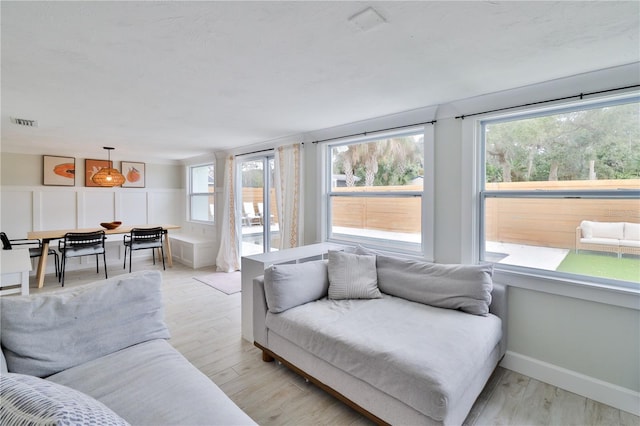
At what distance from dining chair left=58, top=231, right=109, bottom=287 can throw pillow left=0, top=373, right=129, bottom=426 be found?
468cm

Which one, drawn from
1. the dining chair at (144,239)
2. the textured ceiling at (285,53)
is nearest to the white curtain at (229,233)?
the dining chair at (144,239)

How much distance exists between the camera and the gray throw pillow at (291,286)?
2318 mm

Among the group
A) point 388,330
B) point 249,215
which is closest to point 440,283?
point 388,330

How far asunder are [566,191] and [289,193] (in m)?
3.00

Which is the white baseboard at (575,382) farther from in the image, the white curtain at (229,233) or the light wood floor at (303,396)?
the white curtain at (229,233)

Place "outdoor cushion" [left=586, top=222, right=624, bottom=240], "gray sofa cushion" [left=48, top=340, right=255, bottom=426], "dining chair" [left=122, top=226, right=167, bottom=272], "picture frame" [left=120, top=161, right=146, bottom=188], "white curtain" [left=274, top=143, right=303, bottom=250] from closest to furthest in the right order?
"gray sofa cushion" [left=48, top=340, right=255, bottom=426] < "outdoor cushion" [left=586, top=222, right=624, bottom=240] < "white curtain" [left=274, top=143, right=303, bottom=250] < "dining chair" [left=122, top=226, right=167, bottom=272] < "picture frame" [left=120, top=161, right=146, bottom=188]

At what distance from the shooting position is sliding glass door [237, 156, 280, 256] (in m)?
4.87


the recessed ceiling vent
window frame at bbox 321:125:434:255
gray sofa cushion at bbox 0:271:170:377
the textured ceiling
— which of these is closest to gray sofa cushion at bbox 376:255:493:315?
window frame at bbox 321:125:434:255

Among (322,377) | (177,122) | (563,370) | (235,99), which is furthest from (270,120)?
(563,370)

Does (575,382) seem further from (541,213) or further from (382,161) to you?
(382,161)

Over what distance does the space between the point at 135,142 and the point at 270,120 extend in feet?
8.75

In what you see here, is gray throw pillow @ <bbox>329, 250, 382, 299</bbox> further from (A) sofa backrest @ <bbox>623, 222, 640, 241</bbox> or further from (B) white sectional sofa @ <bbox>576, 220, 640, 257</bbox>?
(A) sofa backrest @ <bbox>623, 222, 640, 241</bbox>

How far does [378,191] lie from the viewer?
3.45 metres

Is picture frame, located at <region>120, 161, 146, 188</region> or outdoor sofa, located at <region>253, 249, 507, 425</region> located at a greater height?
picture frame, located at <region>120, 161, 146, 188</region>
